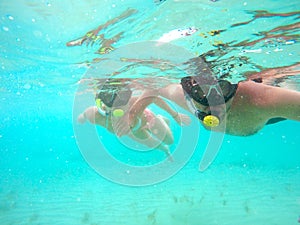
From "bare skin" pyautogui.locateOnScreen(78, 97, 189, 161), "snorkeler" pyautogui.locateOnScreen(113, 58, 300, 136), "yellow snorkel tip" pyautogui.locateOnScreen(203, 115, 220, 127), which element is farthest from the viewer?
"bare skin" pyautogui.locateOnScreen(78, 97, 189, 161)

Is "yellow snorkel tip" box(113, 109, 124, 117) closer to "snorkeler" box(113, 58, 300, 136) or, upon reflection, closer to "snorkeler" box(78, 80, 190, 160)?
"snorkeler" box(78, 80, 190, 160)

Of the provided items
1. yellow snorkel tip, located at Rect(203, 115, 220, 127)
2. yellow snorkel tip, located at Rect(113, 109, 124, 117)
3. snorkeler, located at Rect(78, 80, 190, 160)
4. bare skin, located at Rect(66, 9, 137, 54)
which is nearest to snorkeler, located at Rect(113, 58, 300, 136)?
yellow snorkel tip, located at Rect(203, 115, 220, 127)

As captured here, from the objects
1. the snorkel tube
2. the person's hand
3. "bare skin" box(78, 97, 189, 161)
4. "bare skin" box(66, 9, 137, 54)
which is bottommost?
"bare skin" box(78, 97, 189, 161)

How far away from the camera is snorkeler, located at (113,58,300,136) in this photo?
519cm

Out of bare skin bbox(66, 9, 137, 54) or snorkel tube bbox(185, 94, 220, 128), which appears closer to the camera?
snorkel tube bbox(185, 94, 220, 128)

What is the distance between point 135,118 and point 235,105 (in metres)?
2.90

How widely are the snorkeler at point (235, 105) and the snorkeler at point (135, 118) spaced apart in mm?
1607

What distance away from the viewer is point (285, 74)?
12.8 meters

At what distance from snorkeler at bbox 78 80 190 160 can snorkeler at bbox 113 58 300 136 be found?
5.27ft

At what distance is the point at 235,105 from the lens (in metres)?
6.14

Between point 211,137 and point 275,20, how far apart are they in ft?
12.8

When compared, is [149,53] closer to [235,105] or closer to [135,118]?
[135,118]

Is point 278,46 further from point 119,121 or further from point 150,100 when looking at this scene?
point 119,121

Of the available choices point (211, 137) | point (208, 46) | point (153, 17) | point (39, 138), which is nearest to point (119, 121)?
point (211, 137)
